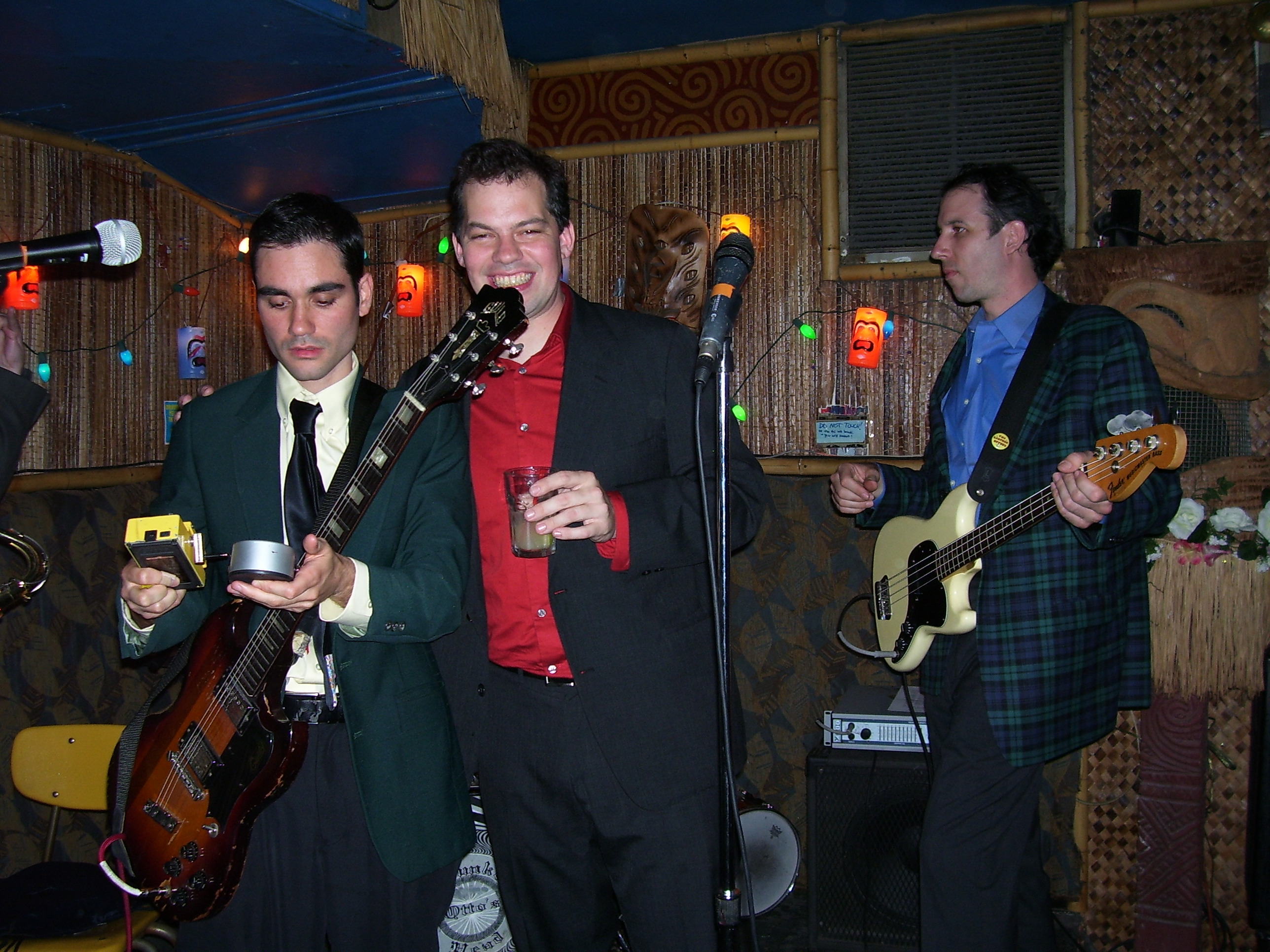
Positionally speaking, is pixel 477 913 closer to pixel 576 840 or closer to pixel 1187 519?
pixel 576 840

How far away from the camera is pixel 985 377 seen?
8.16 ft

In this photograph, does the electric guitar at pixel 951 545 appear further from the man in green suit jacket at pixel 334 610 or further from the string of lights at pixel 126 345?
the string of lights at pixel 126 345

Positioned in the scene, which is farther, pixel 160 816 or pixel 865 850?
pixel 865 850

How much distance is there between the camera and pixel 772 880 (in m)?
3.06

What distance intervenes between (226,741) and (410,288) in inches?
113

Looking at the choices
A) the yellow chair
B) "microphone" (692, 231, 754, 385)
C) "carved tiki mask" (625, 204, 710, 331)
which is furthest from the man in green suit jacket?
"carved tiki mask" (625, 204, 710, 331)

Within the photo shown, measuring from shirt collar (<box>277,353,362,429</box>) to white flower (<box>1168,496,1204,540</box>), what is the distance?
8.85 feet

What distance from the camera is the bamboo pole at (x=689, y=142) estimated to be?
3586 mm

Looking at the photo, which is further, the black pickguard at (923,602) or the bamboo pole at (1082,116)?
the bamboo pole at (1082,116)

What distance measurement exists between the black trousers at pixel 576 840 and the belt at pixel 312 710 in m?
0.34

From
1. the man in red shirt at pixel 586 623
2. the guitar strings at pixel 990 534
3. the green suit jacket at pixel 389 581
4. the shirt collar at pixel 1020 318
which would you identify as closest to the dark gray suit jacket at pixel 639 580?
the man in red shirt at pixel 586 623

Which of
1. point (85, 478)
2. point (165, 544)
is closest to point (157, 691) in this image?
point (165, 544)

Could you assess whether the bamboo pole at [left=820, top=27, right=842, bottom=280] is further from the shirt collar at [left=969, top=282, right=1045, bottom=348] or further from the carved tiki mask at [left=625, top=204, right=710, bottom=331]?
the shirt collar at [left=969, top=282, right=1045, bottom=348]

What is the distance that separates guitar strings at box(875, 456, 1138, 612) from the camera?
203 centimetres
